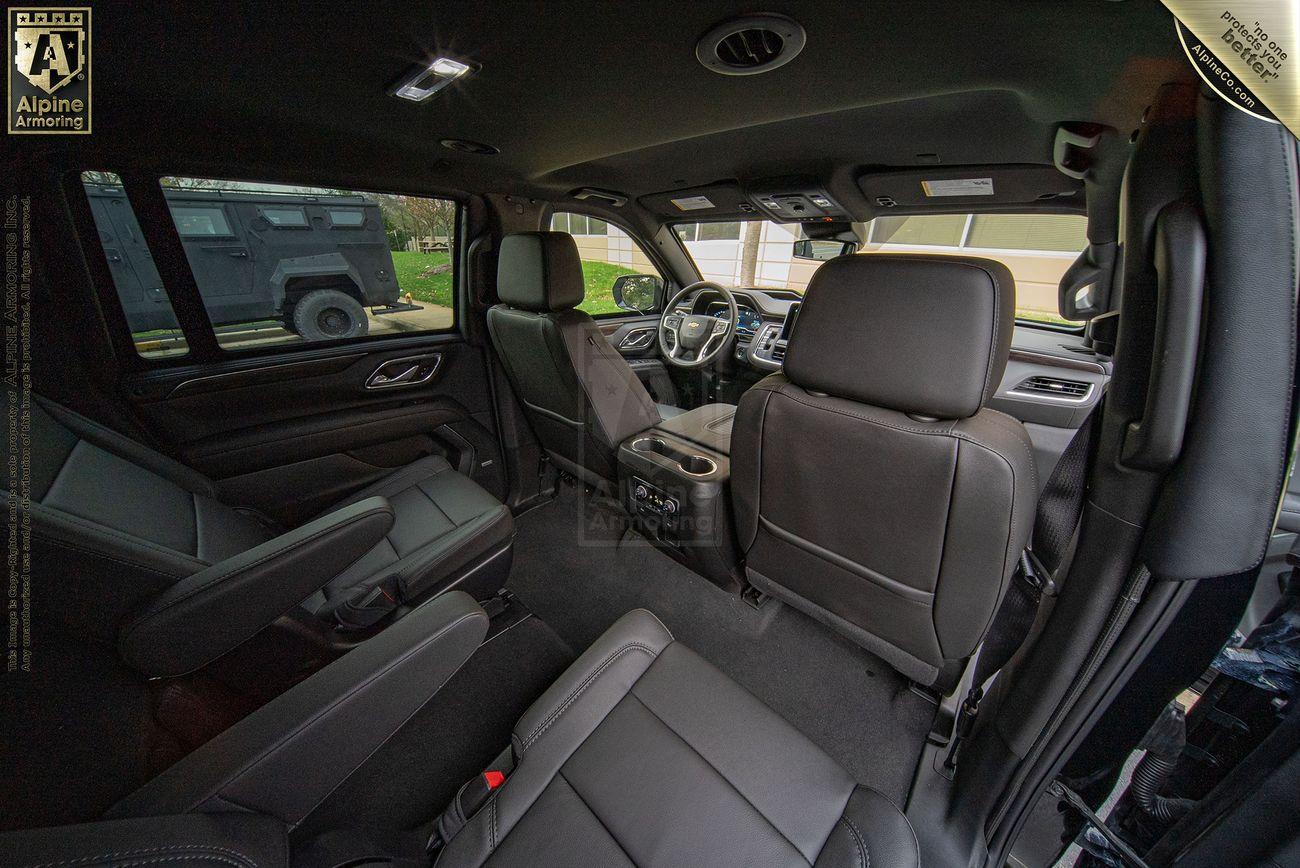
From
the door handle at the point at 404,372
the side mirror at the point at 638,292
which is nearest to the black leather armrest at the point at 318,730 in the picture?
the door handle at the point at 404,372

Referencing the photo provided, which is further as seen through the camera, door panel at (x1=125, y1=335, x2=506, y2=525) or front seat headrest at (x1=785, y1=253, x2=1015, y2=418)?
door panel at (x1=125, y1=335, x2=506, y2=525)

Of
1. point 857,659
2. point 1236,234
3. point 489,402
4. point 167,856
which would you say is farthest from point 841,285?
point 489,402

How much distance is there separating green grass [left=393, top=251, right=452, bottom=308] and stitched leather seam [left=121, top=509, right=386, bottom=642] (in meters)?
1.67

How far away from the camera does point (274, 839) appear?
0.66m

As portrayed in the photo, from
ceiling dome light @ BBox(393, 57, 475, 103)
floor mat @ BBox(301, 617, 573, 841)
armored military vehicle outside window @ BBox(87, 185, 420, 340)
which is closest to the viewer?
ceiling dome light @ BBox(393, 57, 475, 103)

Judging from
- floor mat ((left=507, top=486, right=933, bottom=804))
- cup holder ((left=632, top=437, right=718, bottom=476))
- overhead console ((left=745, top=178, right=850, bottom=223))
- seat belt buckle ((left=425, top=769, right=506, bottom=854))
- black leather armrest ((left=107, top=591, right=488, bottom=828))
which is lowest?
Answer: floor mat ((left=507, top=486, right=933, bottom=804))

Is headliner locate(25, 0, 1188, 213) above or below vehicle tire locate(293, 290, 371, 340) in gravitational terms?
above

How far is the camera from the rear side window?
5.61 ft

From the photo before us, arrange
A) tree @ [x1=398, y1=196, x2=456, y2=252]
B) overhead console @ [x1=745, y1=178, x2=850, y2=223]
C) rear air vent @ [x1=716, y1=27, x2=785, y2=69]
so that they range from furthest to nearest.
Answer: tree @ [x1=398, y1=196, x2=456, y2=252] < overhead console @ [x1=745, y1=178, x2=850, y2=223] < rear air vent @ [x1=716, y1=27, x2=785, y2=69]

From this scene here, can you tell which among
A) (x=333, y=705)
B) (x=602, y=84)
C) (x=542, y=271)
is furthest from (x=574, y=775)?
(x=602, y=84)

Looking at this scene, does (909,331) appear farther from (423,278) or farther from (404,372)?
(423,278)

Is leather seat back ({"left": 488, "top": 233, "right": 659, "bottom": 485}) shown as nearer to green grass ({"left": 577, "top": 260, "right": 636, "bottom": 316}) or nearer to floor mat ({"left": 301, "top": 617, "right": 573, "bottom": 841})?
floor mat ({"left": 301, "top": 617, "right": 573, "bottom": 841})

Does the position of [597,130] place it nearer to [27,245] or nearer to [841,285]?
[841,285]

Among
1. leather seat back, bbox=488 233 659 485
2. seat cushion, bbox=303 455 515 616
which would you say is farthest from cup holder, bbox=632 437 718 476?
seat cushion, bbox=303 455 515 616
